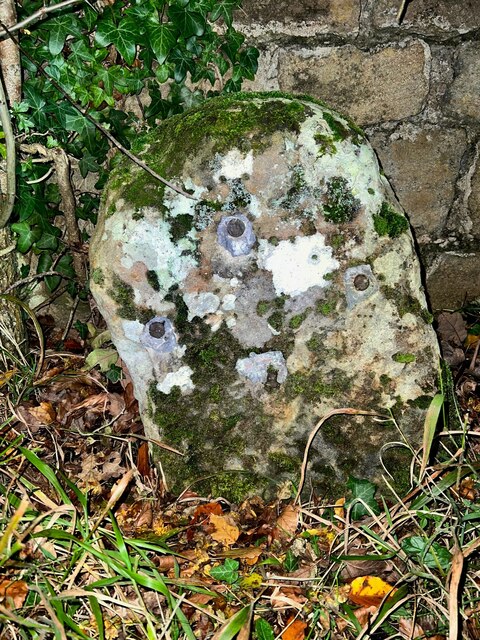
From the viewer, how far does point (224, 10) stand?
2207mm

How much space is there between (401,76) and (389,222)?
0.91 meters

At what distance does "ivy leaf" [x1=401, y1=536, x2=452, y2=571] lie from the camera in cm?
164

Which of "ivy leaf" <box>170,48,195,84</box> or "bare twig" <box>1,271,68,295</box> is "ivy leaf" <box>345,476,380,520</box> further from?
"ivy leaf" <box>170,48,195,84</box>

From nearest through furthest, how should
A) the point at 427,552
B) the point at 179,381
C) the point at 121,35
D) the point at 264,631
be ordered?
the point at 264,631
the point at 427,552
the point at 179,381
the point at 121,35

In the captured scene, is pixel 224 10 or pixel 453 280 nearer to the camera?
pixel 224 10

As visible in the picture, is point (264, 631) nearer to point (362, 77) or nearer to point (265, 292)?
point (265, 292)

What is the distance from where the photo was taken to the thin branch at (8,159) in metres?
1.98

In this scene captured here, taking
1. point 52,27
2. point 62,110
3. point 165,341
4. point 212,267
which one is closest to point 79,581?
point 165,341

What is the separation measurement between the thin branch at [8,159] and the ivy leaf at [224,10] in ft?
2.43

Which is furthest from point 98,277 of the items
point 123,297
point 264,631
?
point 264,631

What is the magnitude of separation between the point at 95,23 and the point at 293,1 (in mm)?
686

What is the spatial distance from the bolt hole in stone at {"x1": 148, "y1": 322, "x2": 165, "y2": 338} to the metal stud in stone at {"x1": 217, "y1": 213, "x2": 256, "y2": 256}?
0.94 feet

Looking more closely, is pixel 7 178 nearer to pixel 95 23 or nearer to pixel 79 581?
pixel 95 23

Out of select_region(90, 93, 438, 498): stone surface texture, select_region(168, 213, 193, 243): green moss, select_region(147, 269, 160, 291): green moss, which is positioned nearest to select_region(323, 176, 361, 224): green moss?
select_region(90, 93, 438, 498): stone surface texture
